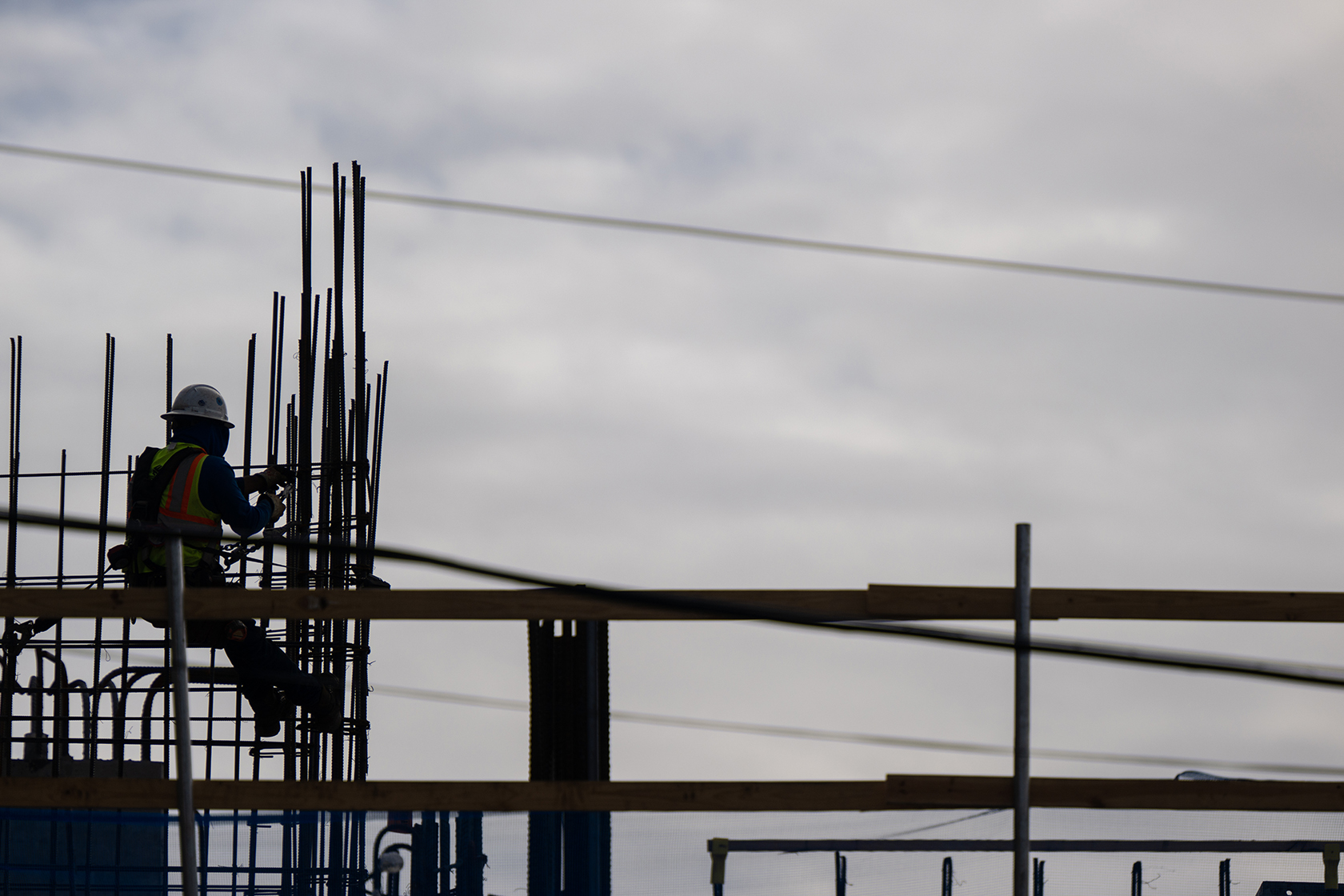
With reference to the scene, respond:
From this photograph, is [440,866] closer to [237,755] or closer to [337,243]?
[237,755]

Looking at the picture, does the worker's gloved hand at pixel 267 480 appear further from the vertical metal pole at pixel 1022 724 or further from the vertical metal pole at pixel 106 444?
the vertical metal pole at pixel 1022 724

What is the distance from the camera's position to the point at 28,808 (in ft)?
22.0

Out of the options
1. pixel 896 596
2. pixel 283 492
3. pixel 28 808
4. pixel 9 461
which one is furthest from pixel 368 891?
pixel 9 461

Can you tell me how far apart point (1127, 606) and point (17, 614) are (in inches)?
193

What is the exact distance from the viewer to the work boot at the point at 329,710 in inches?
392

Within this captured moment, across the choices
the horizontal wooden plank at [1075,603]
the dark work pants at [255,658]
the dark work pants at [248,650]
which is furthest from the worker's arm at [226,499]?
the horizontal wooden plank at [1075,603]

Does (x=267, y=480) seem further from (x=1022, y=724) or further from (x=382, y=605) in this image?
(x=1022, y=724)

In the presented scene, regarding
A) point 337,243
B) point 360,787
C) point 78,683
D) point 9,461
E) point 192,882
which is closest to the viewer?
point 192,882

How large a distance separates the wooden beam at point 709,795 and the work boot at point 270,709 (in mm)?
3210

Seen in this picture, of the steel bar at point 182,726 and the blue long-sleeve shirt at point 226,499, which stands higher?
the blue long-sleeve shirt at point 226,499

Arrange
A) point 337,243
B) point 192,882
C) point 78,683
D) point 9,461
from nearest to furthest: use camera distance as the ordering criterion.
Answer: point 192,882 → point 78,683 → point 337,243 → point 9,461

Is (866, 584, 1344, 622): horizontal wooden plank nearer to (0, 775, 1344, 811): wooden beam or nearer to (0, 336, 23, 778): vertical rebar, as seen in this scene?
(0, 775, 1344, 811): wooden beam

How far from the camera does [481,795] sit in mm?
6391

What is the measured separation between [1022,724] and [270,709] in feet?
17.9
